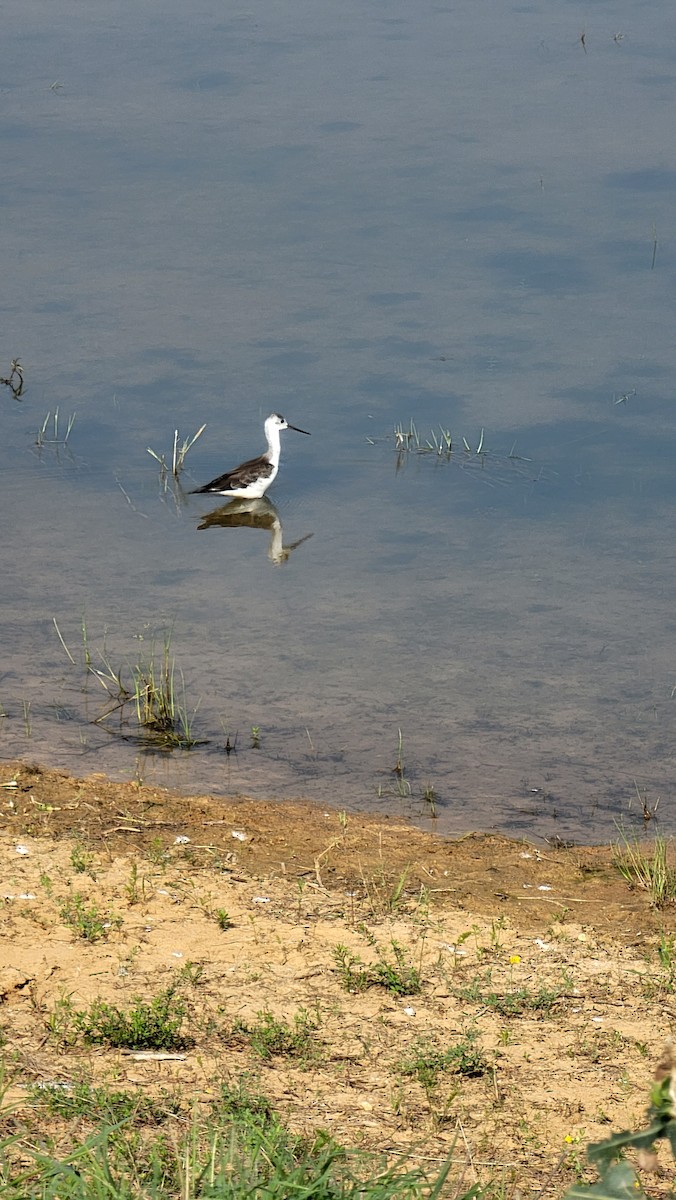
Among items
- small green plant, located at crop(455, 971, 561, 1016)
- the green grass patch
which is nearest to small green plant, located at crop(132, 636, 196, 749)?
small green plant, located at crop(455, 971, 561, 1016)

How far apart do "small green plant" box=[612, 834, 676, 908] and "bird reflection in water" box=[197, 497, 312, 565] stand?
5.21m

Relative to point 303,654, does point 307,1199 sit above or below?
above

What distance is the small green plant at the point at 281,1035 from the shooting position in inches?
209

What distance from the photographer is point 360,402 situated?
13.7 meters

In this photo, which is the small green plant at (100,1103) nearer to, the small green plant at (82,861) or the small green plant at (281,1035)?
the small green plant at (281,1035)

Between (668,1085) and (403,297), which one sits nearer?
(668,1085)

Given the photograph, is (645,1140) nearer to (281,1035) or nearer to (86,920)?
(281,1035)

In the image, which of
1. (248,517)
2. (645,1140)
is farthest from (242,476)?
(645,1140)

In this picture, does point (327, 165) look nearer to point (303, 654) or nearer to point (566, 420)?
point (566, 420)

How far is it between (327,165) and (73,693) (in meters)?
11.5

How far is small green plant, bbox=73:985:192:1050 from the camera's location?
17.3 ft

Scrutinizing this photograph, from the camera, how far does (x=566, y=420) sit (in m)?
13.3

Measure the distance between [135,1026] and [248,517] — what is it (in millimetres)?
7357

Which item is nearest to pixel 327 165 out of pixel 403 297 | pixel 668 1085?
pixel 403 297
